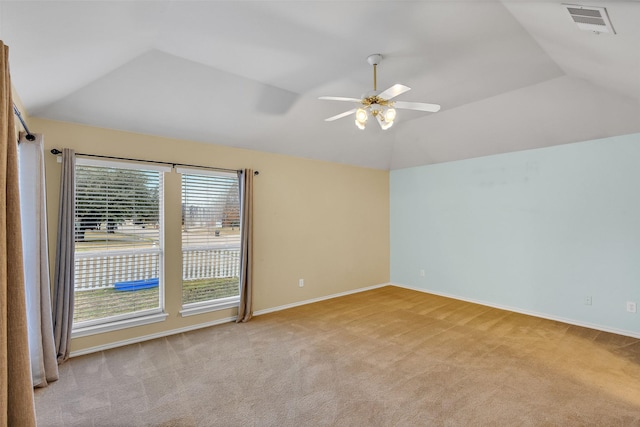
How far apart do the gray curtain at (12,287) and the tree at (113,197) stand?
7.99 feet

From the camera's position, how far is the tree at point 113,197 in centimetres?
339

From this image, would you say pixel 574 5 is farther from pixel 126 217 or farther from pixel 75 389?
pixel 75 389

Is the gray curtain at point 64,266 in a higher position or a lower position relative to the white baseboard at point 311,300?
higher

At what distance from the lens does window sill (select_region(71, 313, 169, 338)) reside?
333 centimetres

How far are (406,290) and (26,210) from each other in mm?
5632

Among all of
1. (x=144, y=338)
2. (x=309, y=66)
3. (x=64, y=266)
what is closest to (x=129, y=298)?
(x=144, y=338)

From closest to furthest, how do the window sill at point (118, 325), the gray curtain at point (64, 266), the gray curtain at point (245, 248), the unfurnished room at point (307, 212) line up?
the unfurnished room at point (307, 212), the gray curtain at point (64, 266), the window sill at point (118, 325), the gray curtain at point (245, 248)

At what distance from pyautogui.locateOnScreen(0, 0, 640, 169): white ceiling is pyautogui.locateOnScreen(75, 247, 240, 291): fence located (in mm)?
1472

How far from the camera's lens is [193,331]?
402 centimetres

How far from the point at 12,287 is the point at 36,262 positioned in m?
1.88

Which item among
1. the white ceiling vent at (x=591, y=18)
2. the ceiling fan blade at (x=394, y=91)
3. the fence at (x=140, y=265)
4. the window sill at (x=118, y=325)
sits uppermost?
the white ceiling vent at (x=591, y=18)

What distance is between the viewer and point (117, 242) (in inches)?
141

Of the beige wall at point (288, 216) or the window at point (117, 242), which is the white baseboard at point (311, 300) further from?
the window at point (117, 242)

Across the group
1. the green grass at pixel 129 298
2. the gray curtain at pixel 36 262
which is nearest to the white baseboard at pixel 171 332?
the green grass at pixel 129 298
